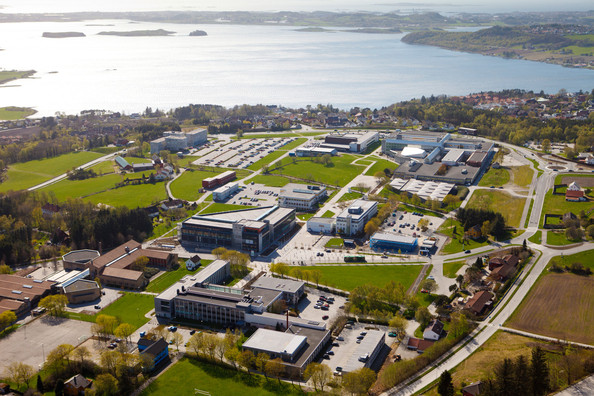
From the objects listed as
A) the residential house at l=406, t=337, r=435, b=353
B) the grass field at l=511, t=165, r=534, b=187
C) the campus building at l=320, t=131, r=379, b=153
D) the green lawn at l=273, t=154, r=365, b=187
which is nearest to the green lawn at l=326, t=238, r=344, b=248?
the green lawn at l=273, t=154, r=365, b=187

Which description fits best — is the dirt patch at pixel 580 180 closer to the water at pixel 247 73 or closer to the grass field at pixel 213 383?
the grass field at pixel 213 383

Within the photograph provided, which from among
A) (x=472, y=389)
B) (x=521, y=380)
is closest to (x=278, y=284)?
(x=472, y=389)

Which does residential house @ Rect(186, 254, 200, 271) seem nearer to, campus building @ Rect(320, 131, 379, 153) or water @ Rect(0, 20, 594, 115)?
campus building @ Rect(320, 131, 379, 153)

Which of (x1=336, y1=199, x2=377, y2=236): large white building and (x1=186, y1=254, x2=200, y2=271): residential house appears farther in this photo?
(x1=336, y1=199, x2=377, y2=236): large white building

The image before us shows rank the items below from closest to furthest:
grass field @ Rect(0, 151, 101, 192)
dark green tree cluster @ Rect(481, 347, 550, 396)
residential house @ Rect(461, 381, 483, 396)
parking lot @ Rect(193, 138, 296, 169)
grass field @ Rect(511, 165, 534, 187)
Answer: dark green tree cluster @ Rect(481, 347, 550, 396) → residential house @ Rect(461, 381, 483, 396) → grass field @ Rect(511, 165, 534, 187) → grass field @ Rect(0, 151, 101, 192) → parking lot @ Rect(193, 138, 296, 169)

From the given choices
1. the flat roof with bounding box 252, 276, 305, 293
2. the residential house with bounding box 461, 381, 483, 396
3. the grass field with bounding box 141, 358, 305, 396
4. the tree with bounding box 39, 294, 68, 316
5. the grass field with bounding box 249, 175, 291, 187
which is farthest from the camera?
the grass field with bounding box 249, 175, 291, 187

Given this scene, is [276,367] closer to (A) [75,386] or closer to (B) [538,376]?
(A) [75,386]

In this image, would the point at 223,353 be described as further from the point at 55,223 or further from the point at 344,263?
the point at 55,223
